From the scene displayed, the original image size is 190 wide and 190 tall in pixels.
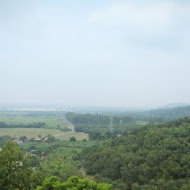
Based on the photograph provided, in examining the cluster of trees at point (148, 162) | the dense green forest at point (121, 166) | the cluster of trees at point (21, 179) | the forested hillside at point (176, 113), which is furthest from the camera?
the forested hillside at point (176, 113)

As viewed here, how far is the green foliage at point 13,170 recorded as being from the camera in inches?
428

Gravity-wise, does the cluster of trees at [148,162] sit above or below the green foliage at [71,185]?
below

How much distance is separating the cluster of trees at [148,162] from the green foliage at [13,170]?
911 cm

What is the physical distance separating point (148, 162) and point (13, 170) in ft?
40.7

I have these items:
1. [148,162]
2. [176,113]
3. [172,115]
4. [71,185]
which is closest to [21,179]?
[71,185]

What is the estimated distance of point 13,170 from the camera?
37.0 ft

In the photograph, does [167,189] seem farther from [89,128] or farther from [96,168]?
[89,128]

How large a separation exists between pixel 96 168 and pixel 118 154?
218cm

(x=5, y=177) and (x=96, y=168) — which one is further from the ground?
(x=5, y=177)

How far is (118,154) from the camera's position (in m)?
25.0

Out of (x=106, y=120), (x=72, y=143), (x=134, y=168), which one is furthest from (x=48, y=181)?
(x=106, y=120)

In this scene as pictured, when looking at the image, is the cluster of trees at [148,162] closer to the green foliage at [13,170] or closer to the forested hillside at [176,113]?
the green foliage at [13,170]

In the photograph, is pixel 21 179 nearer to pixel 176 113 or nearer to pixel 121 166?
pixel 121 166

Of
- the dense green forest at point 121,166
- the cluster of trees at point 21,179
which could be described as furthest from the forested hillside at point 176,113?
the cluster of trees at point 21,179
